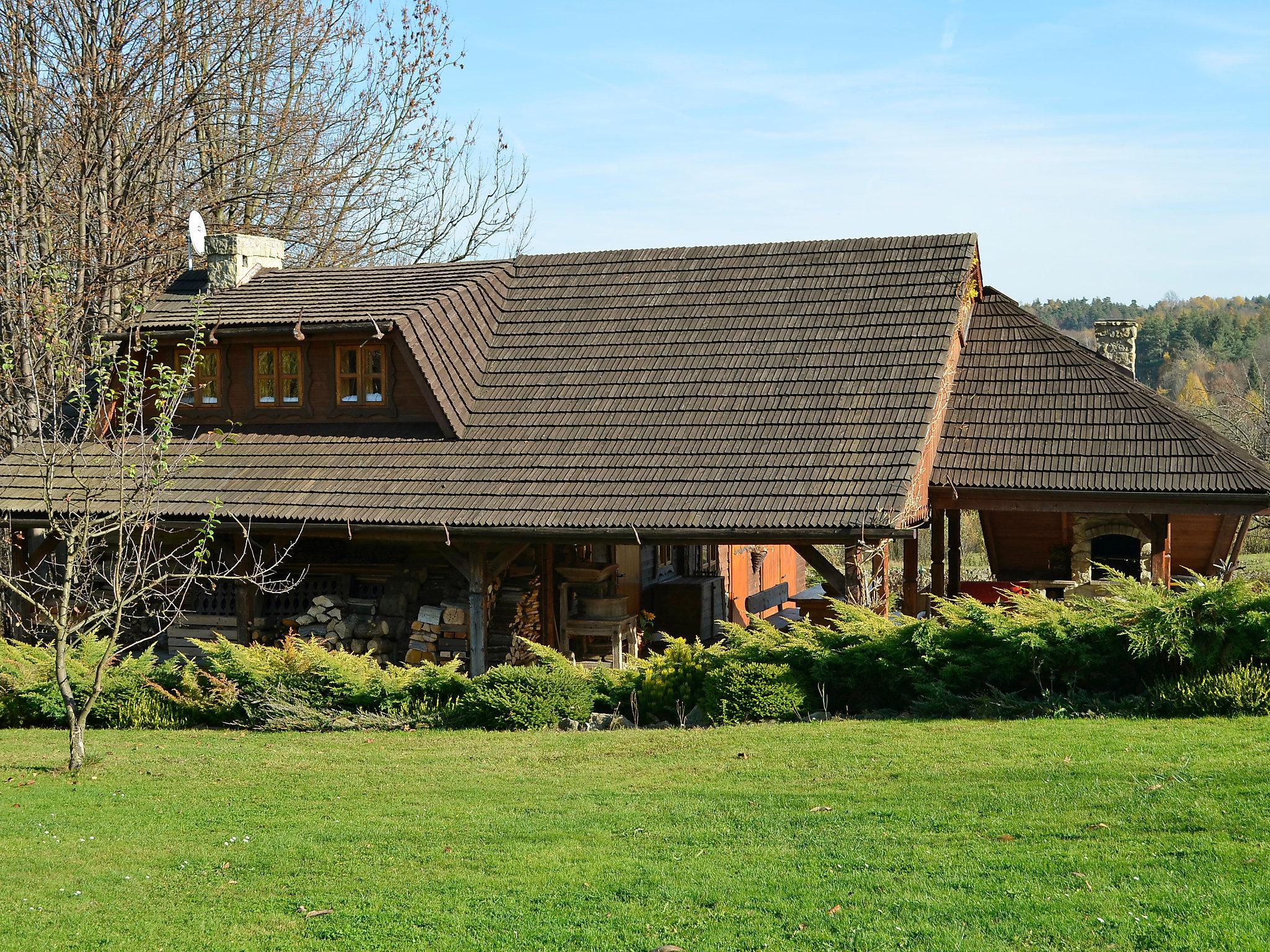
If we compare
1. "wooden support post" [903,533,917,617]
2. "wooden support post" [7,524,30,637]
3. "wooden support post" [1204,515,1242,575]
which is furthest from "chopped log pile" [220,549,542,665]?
"wooden support post" [1204,515,1242,575]

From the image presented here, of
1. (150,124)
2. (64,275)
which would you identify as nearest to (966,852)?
(64,275)

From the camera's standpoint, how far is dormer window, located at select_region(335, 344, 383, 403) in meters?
17.1

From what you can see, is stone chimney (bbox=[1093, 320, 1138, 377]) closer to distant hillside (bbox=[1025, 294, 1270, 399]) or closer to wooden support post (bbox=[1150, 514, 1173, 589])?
wooden support post (bbox=[1150, 514, 1173, 589])

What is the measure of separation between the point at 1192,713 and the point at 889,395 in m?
6.07

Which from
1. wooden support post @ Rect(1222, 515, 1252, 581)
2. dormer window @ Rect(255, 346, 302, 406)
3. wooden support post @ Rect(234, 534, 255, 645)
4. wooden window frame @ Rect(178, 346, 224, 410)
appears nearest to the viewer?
wooden support post @ Rect(1222, 515, 1252, 581)

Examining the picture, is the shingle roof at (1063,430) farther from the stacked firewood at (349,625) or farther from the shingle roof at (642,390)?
the stacked firewood at (349,625)

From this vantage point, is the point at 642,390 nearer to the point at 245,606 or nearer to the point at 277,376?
the point at 277,376

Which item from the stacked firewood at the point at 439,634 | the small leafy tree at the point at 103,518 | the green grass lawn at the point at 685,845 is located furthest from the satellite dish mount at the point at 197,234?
the green grass lawn at the point at 685,845

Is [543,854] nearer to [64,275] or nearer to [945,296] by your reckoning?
[64,275]

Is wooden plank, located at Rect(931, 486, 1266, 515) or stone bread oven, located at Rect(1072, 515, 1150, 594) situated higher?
wooden plank, located at Rect(931, 486, 1266, 515)

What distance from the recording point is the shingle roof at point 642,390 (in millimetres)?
14367

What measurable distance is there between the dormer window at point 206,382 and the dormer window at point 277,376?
59cm

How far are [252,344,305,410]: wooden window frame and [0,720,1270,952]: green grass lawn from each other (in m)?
7.47

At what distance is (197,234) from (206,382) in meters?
2.92
